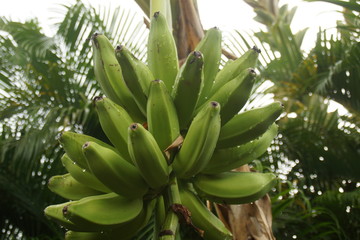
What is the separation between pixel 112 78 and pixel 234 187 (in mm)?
340

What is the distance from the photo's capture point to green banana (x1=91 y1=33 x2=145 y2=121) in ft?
3.14

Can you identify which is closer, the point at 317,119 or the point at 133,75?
the point at 133,75

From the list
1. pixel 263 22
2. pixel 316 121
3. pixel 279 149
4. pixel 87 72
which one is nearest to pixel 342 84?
pixel 316 121

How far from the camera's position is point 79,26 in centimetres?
246

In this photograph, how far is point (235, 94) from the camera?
87cm

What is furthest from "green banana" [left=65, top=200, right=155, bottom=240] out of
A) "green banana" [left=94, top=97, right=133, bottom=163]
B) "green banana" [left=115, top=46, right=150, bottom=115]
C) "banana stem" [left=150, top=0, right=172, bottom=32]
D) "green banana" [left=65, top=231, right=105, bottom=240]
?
"banana stem" [left=150, top=0, right=172, bottom=32]

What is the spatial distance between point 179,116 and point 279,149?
1.54 metres

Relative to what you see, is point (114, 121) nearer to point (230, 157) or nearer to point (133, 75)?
point (133, 75)

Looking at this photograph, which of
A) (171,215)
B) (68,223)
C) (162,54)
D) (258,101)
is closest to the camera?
(171,215)

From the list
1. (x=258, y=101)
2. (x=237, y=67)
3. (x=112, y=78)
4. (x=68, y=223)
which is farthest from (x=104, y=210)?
(x=258, y=101)

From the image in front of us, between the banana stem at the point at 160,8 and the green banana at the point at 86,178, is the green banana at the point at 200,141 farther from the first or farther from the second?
the banana stem at the point at 160,8

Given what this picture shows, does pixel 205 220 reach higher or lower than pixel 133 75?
lower

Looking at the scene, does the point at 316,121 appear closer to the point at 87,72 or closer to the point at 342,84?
the point at 342,84

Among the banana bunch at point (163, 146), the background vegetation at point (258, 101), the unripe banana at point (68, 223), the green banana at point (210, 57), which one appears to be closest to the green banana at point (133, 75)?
the banana bunch at point (163, 146)
